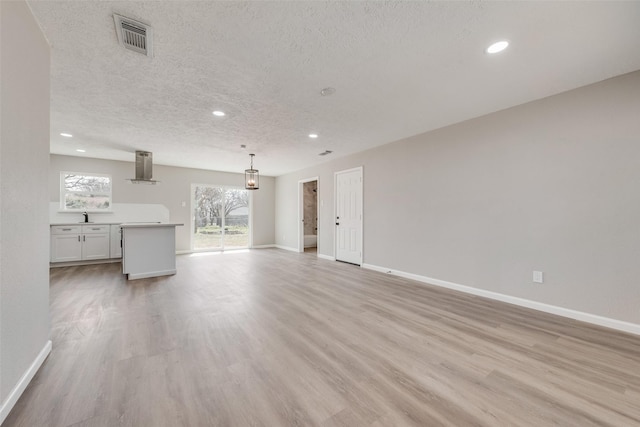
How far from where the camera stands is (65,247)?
5.28m

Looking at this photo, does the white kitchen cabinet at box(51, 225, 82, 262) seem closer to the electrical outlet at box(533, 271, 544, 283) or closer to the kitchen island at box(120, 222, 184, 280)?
the kitchen island at box(120, 222, 184, 280)

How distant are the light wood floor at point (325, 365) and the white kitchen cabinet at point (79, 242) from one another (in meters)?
2.94

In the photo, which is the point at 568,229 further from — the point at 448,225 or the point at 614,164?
the point at 448,225

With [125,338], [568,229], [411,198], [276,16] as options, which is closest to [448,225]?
[411,198]

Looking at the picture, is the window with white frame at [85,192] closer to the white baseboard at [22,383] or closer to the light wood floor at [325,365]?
the light wood floor at [325,365]

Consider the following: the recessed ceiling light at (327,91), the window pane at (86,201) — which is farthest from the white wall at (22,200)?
the window pane at (86,201)

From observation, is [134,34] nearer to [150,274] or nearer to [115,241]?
[150,274]

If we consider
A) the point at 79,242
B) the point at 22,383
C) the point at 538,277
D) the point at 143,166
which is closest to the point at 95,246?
the point at 79,242

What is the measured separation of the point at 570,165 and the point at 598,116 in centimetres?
53

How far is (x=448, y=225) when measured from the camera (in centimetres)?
384

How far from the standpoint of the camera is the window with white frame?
5.80 metres

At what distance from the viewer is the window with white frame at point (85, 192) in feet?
19.0

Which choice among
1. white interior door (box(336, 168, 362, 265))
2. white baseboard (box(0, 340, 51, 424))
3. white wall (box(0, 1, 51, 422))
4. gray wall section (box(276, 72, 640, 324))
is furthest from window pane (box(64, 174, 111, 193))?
gray wall section (box(276, 72, 640, 324))

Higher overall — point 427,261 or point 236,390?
point 427,261
